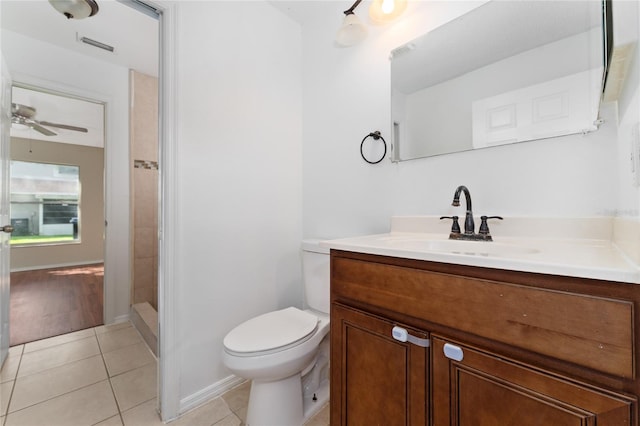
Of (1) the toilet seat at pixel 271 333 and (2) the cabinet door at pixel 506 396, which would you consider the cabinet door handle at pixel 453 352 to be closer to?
(2) the cabinet door at pixel 506 396

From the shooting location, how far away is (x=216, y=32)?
146 centimetres

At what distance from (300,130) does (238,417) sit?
68.1 inches

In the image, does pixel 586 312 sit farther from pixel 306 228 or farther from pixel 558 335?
pixel 306 228

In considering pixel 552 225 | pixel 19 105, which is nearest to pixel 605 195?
pixel 552 225

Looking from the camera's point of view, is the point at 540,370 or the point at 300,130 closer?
the point at 540,370

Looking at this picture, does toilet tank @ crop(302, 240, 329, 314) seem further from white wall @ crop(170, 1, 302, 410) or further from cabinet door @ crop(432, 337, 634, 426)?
cabinet door @ crop(432, 337, 634, 426)

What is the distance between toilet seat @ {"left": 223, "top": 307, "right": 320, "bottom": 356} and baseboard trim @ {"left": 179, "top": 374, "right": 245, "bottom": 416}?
0.45m

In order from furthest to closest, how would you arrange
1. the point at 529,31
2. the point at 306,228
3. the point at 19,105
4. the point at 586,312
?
the point at 19,105 → the point at 306,228 → the point at 529,31 → the point at 586,312

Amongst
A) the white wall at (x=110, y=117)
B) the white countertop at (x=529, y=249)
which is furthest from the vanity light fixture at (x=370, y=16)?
the white wall at (x=110, y=117)

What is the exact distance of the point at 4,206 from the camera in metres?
1.58

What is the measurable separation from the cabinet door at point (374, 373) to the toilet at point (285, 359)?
233mm

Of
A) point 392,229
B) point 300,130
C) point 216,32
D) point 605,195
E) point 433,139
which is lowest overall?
point 392,229

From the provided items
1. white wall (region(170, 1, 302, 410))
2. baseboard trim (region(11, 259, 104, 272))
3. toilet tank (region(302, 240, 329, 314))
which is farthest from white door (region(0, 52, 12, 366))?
baseboard trim (region(11, 259, 104, 272))

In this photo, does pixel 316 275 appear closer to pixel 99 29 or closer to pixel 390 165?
pixel 390 165
